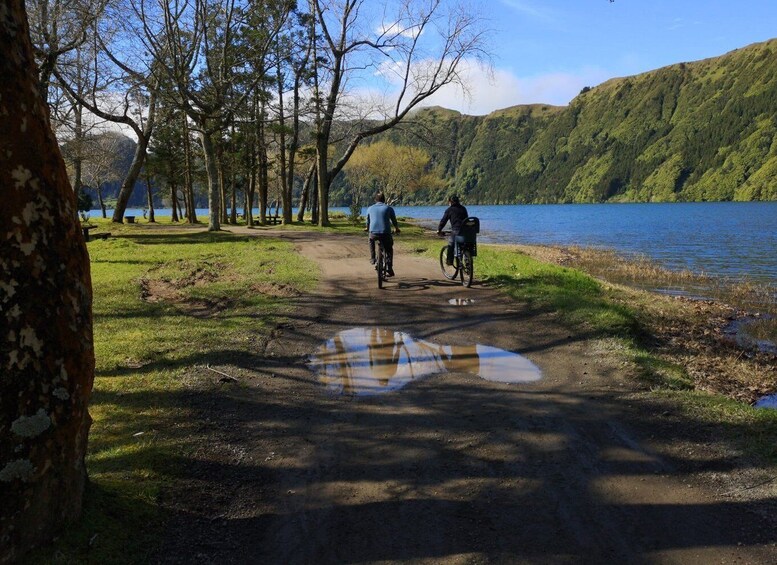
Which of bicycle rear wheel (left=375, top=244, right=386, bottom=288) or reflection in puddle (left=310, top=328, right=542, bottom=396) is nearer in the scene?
reflection in puddle (left=310, top=328, right=542, bottom=396)

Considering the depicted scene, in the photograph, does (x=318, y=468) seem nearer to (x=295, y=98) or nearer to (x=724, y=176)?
(x=295, y=98)

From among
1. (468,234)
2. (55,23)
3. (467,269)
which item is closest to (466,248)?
(468,234)

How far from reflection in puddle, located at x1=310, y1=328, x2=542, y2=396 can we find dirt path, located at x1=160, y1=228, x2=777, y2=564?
0.24 metres

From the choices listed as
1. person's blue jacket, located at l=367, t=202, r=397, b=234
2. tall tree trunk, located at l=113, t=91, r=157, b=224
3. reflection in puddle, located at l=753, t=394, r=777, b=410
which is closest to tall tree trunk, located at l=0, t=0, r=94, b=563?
reflection in puddle, located at l=753, t=394, r=777, b=410

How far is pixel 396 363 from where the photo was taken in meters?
7.37

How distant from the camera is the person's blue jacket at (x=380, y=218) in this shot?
1226cm

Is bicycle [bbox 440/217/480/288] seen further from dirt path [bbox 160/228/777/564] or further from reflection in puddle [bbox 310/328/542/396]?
dirt path [bbox 160/228/777/564]

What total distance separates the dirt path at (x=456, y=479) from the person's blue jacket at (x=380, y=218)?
18.8 ft

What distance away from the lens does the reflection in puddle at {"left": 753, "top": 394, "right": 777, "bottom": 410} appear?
7043 millimetres

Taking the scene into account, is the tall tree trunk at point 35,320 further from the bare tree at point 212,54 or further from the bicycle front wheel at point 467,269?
the bare tree at point 212,54

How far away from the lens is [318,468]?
451 centimetres

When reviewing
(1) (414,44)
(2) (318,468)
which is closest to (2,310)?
(2) (318,468)

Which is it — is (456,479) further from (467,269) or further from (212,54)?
(212,54)

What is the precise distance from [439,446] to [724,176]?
178 m
